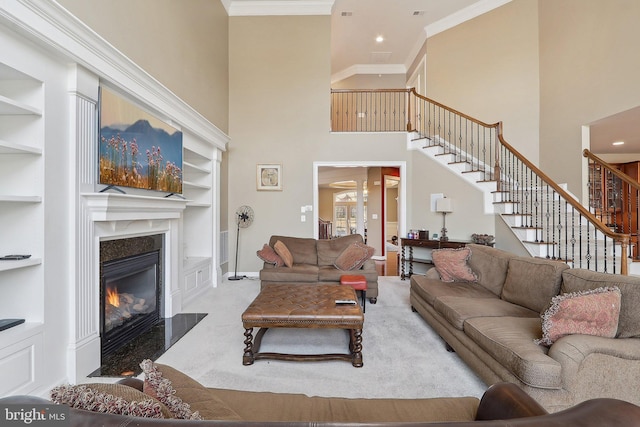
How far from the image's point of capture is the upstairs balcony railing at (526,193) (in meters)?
3.78

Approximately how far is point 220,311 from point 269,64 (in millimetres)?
4853

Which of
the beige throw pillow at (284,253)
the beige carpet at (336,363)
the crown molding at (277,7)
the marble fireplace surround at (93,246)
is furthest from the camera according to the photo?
the crown molding at (277,7)

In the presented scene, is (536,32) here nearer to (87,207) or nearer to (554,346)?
(554,346)

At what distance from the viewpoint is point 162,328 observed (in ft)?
10.8

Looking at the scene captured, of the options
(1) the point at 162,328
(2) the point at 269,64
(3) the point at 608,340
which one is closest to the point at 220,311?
(1) the point at 162,328

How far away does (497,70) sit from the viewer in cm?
618

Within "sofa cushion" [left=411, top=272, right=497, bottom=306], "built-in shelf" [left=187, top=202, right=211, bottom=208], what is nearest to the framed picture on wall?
"built-in shelf" [left=187, top=202, right=211, bottom=208]

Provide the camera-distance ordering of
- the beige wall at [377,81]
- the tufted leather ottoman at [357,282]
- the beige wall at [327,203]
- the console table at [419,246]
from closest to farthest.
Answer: the tufted leather ottoman at [357,282] < the console table at [419,246] < the beige wall at [377,81] < the beige wall at [327,203]

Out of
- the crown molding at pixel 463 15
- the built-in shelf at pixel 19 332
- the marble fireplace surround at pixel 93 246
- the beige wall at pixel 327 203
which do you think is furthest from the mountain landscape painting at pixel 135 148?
the beige wall at pixel 327 203

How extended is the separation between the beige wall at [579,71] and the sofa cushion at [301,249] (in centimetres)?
445

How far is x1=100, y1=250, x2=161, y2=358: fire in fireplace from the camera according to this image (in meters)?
2.70

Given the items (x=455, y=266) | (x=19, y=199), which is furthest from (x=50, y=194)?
(x=455, y=266)

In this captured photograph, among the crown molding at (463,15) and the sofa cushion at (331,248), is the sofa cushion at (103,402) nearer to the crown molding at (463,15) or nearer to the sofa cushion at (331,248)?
the sofa cushion at (331,248)

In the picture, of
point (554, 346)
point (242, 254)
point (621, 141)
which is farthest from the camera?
point (242, 254)
